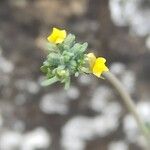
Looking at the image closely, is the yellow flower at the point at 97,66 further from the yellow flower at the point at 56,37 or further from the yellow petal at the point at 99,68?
the yellow flower at the point at 56,37

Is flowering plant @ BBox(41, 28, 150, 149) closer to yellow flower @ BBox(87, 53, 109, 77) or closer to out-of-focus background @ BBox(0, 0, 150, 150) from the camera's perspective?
yellow flower @ BBox(87, 53, 109, 77)

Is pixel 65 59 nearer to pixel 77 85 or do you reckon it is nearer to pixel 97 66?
pixel 97 66

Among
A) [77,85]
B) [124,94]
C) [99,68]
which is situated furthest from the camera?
[77,85]

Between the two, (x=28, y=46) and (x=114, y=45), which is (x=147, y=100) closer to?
(x=114, y=45)

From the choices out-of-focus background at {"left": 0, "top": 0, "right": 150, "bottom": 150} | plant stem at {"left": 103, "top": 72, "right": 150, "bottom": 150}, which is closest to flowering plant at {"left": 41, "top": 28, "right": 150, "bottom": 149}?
plant stem at {"left": 103, "top": 72, "right": 150, "bottom": 150}

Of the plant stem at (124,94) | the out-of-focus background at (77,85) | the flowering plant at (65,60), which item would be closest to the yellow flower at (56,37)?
the flowering plant at (65,60)

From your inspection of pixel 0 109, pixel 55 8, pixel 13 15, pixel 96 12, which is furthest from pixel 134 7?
pixel 0 109

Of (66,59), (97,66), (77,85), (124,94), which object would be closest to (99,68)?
(97,66)
